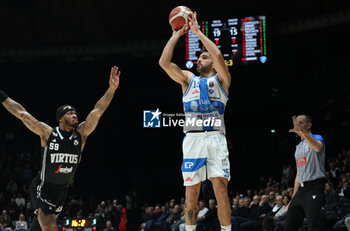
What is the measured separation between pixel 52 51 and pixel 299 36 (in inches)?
449

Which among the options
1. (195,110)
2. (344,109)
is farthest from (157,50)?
(195,110)

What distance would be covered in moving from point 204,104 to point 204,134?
34cm

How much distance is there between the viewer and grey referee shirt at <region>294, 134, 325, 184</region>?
6.90 meters

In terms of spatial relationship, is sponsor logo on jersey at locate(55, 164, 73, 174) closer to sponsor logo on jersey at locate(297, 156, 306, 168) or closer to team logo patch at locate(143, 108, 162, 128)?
sponsor logo on jersey at locate(297, 156, 306, 168)

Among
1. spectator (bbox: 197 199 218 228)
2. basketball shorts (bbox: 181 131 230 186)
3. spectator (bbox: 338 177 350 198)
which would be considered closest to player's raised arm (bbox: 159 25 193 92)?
basketball shorts (bbox: 181 131 230 186)

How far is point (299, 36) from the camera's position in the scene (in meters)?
20.6

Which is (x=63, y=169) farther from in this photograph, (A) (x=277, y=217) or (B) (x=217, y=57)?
(A) (x=277, y=217)

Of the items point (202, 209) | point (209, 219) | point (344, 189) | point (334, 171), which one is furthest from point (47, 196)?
point (334, 171)

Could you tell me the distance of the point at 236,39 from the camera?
15773 mm

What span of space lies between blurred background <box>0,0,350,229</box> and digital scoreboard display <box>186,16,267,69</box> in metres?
2.79

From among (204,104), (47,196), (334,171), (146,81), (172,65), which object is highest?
(146,81)

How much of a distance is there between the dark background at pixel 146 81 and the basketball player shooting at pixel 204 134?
13.4 m

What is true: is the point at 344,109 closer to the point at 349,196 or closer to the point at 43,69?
the point at 349,196

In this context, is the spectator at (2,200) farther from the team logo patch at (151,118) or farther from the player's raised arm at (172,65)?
the player's raised arm at (172,65)
